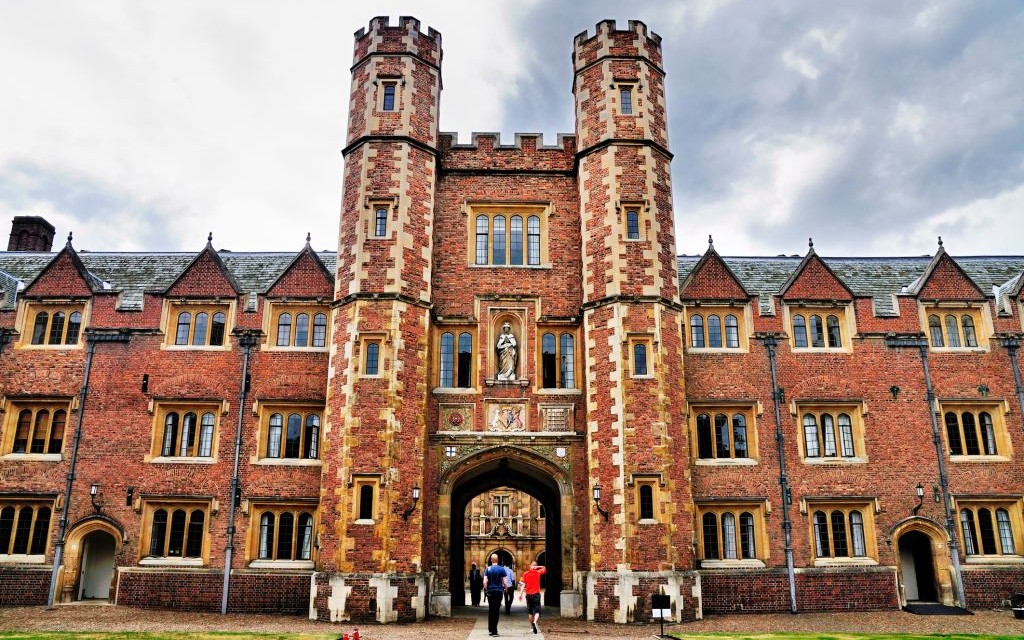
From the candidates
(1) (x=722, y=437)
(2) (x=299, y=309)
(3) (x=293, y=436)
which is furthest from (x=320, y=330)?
(1) (x=722, y=437)

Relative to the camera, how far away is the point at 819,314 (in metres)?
24.0

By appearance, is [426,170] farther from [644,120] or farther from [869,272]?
[869,272]

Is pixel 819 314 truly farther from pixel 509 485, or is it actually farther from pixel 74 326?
pixel 74 326

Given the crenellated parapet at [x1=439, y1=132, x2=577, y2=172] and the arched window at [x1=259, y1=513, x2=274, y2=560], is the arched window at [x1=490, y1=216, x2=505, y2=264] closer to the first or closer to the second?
the crenellated parapet at [x1=439, y1=132, x2=577, y2=172]

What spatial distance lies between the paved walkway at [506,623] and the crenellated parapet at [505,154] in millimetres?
13582

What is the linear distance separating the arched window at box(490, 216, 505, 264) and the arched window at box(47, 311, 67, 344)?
45.0 feet

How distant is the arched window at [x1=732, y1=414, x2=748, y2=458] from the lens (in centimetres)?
2275

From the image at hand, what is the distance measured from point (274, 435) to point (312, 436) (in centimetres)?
115

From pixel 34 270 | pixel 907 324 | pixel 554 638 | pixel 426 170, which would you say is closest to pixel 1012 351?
pixel 907 324

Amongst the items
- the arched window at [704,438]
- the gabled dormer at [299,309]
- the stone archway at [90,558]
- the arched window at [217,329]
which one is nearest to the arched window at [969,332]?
the arched window at [704,438]

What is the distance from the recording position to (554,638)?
16547mm

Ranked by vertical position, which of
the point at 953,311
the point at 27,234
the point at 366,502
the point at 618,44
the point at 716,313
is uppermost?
the point at 618,44

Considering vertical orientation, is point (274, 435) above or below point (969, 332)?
below

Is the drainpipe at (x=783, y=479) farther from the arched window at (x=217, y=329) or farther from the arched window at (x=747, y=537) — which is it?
the arched window at (x=217, y=329)
